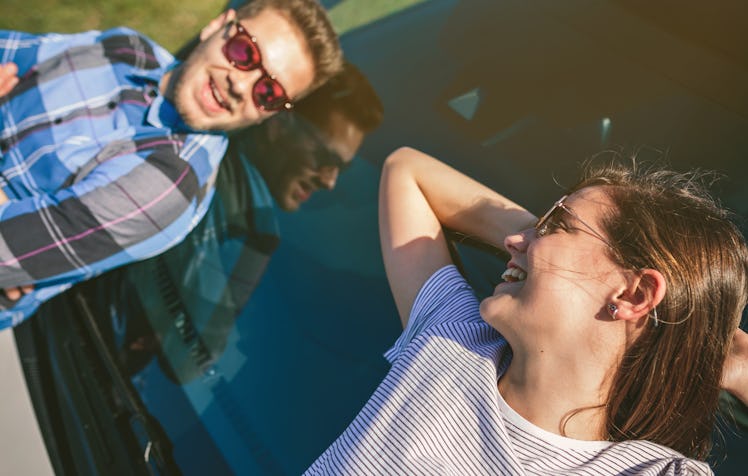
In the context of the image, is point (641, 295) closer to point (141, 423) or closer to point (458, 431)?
point (458, 431)

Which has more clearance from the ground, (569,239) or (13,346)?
(569,239)

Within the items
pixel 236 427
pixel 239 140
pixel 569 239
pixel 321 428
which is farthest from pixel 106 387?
pixel 569 239

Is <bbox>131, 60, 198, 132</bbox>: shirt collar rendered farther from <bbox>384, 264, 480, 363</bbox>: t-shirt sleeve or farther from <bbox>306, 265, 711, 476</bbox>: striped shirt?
<bbox>306, 265, 711, 476</bbox>: striped shirt

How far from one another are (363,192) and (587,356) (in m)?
0.78

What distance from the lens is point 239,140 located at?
1896 millimetres

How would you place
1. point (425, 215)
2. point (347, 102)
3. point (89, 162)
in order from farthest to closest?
1. point (89, 162)
2. point (347, 102)
3. point (425, 215)

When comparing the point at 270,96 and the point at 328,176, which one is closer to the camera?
the point at 328,176

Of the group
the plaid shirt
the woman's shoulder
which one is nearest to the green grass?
the plaid shirt

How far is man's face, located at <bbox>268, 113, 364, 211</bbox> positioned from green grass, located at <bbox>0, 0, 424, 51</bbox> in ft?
5.89

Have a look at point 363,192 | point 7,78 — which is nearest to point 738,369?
point 363,192

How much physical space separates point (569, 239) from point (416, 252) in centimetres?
45

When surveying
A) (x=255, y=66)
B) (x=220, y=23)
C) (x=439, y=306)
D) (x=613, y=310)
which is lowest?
(x=439, y=306)

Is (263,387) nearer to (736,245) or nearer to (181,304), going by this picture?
(181,304)

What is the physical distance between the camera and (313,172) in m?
1.66
